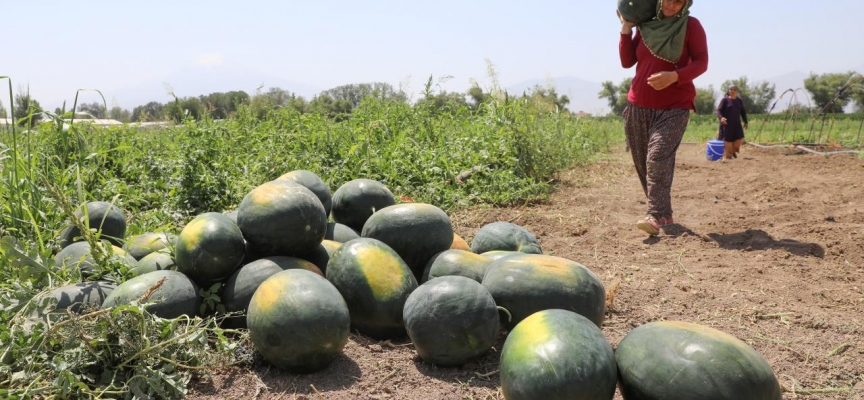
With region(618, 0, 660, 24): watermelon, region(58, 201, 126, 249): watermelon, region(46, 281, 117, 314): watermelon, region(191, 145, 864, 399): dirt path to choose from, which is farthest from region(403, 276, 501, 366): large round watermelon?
region(618, 0, 660, 24): watermelon

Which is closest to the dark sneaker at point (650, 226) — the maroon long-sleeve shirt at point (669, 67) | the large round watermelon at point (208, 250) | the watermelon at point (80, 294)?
the maroon long-sleeve shirt at point (669, 67)

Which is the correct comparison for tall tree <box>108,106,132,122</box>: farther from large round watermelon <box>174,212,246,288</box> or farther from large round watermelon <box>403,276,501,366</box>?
large round watermelon <box>403,276,501,366</box>

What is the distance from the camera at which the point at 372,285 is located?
289 centimetres

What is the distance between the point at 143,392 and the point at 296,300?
0.66 meters

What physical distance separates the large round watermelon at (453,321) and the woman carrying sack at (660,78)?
3.13m

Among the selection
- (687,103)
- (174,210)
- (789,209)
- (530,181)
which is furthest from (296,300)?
(789,209)

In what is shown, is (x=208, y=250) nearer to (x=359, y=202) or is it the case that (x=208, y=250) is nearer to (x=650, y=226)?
(x=359, y=202)

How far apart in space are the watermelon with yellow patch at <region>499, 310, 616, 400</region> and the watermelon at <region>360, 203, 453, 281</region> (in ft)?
3.75

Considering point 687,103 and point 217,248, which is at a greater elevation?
point 687,103

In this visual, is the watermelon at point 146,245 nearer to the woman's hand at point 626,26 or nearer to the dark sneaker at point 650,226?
the dark sneaker at point 650,226

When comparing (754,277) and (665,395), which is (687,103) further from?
(665,395)

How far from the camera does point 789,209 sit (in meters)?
6.57

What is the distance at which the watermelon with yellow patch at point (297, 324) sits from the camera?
250 cm

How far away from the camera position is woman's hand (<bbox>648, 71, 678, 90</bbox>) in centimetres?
522
